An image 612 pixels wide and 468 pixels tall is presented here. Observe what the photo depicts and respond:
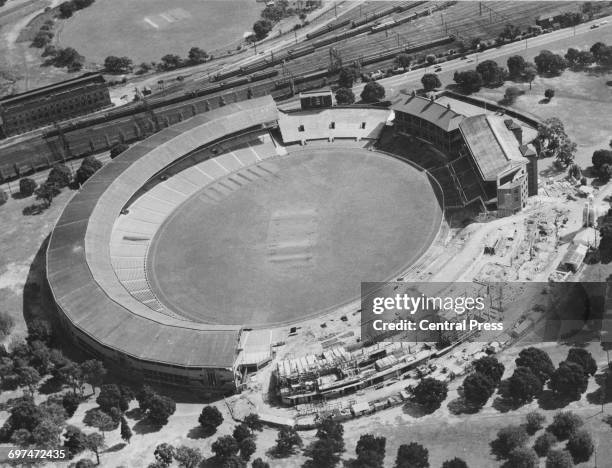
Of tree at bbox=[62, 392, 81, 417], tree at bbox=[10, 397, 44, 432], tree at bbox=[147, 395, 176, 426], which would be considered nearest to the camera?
tree at bbox=[147, 395, 176, 426]

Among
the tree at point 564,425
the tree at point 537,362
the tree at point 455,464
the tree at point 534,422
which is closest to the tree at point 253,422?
the tree at point 455,464

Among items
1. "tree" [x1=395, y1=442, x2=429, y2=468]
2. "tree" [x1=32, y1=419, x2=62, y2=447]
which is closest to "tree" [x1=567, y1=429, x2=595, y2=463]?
"tree" [x1=395, y1=442, x2=429, y2=468]

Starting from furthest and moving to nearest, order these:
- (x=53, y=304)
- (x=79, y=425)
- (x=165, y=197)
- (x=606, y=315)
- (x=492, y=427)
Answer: (x=165, y=197) → (x=53, y=304) → (x=606, y=315) → (x=79, y=425) → (x=492, y=427)

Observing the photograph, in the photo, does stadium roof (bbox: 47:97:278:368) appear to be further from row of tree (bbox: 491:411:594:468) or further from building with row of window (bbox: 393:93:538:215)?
building with row of window (bbox: 393:93:538:215)

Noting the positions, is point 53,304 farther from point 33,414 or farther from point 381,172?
point 381,172

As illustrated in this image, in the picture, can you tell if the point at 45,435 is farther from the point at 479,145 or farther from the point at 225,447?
the point at 479,145

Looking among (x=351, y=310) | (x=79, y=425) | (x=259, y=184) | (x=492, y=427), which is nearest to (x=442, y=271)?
(x=351, y=310)
